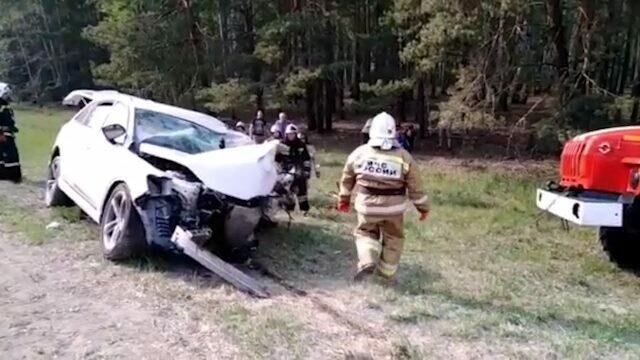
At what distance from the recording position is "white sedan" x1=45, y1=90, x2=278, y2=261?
6.30 meters

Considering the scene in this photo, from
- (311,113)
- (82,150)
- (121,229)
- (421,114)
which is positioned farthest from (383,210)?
(311,113)

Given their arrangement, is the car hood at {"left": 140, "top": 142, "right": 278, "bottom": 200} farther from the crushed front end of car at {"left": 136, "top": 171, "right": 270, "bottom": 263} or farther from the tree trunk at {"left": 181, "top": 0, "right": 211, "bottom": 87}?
the tree trunk at {"left": 181, "top": 0, "right": 211, "bottom": 87}

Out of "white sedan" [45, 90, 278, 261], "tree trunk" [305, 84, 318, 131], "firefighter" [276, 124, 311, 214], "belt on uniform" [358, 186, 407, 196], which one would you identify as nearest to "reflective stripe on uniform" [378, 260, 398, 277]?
"belt on uniform" [358, 186, 407, 196]

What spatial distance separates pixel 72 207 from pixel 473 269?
530cm

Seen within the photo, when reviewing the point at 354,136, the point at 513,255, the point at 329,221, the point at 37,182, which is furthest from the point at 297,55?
the point at 513,255

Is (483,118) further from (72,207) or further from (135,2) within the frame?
(135,2)

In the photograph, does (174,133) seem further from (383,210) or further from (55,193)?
(55,193)

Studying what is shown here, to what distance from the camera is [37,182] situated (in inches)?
472

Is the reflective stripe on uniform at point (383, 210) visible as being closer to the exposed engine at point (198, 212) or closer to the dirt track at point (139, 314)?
the dirt track at point (139, 314)

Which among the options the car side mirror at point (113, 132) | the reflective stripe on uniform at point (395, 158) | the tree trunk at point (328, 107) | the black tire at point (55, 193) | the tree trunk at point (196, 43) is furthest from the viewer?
the tree trunk at point (328, 107)

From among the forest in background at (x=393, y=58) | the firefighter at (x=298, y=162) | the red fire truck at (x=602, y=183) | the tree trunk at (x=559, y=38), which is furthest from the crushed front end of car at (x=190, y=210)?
the tree trunk at (x=559, y=38)

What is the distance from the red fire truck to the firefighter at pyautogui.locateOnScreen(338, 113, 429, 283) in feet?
4.95

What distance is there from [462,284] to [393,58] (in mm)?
19167

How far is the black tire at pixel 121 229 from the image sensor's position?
6.47 meters
